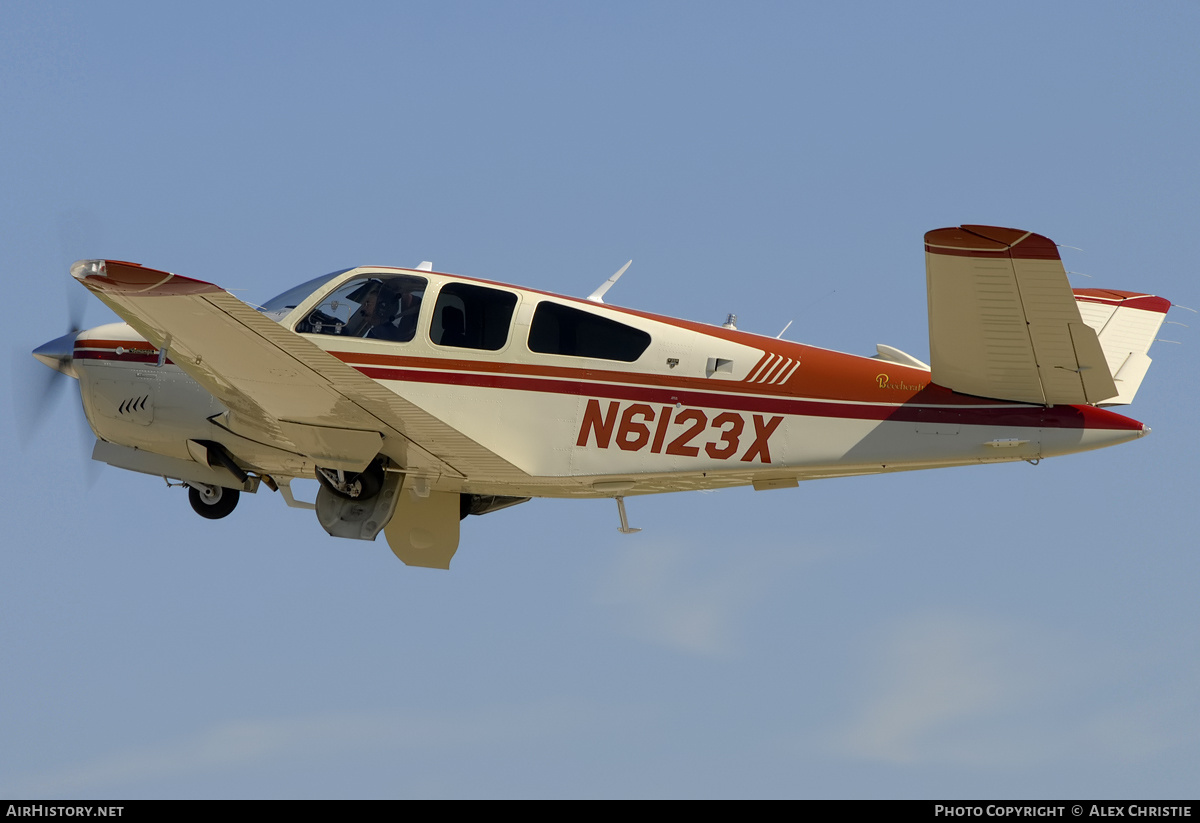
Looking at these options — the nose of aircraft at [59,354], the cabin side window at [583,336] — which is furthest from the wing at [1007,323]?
the nose of aircraft at [59,354]

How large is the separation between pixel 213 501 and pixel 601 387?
4585mm

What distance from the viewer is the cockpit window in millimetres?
11289

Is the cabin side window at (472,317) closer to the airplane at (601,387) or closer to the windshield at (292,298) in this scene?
the airplane at (601,387)

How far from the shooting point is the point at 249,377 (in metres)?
10.3

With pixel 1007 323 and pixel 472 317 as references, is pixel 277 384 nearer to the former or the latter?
pixel 472 317

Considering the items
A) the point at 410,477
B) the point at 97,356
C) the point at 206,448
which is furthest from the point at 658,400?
the point at 97,356

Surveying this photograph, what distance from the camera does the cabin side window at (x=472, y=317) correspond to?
36.6ft

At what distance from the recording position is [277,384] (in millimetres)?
10328

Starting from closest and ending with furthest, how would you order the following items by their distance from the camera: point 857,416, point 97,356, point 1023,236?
point 1023,236 → point 857,416 → point 97,356

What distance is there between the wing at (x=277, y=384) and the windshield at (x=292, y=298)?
3.48 ft

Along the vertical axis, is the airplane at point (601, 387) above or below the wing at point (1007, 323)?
below

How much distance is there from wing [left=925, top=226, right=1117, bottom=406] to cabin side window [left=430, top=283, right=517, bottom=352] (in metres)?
3.60

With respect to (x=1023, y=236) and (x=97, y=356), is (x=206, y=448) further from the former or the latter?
(x=1023, y=236)

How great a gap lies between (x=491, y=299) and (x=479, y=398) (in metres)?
0.87
